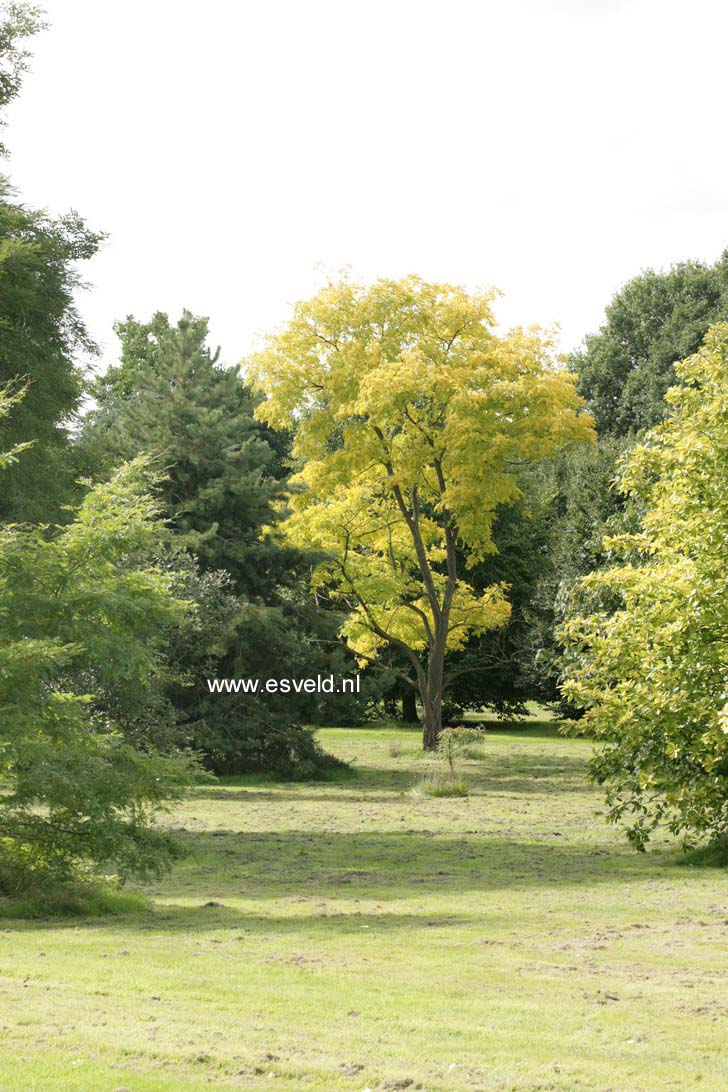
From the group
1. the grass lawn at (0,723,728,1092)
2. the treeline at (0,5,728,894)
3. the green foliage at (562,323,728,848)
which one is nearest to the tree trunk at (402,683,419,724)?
the treeline at (0,5,728,894)

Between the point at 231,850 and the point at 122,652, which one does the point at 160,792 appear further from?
the point at 231,850

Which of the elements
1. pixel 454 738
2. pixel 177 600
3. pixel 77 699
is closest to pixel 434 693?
pixel 454 738

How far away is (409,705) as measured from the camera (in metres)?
46.2

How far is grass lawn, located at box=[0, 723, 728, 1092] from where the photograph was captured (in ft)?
19.2

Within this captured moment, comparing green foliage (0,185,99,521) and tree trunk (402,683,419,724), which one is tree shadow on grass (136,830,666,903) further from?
tree trunk (402,683,419,724)

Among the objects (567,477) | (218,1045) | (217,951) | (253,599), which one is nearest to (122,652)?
(217,951)

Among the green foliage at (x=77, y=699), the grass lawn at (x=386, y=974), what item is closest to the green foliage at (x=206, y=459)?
the grass lawn at (x=386, y=974)

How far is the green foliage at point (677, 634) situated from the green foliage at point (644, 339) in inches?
1247

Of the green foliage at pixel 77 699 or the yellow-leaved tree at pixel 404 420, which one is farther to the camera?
the yellow-leaved tree at pixel 404 420

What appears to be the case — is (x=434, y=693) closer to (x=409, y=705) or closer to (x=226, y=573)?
(x=226, y=573)

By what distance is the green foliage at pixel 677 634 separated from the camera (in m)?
13.1

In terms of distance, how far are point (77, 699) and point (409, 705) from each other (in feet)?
116

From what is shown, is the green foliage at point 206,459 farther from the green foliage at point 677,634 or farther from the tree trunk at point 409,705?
the tree trunk at point 409,705

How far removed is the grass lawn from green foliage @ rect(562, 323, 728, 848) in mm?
1165
